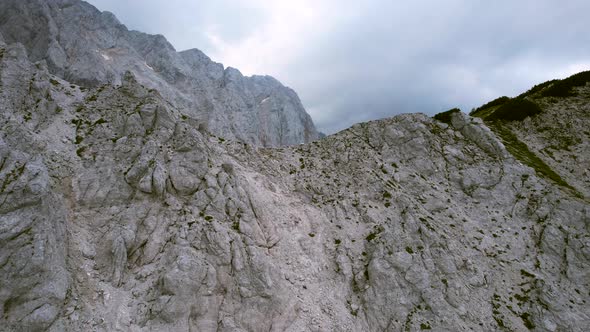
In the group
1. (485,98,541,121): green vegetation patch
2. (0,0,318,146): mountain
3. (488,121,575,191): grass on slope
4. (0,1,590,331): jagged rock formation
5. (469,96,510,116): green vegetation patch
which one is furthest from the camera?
(0,0,318,146): mountain

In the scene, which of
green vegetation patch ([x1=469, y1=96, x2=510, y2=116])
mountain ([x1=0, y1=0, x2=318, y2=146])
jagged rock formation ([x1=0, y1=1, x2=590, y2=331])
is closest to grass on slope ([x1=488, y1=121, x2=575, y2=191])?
jagged rock formation ([x1=0, y1=1, x2=590, y2=331])

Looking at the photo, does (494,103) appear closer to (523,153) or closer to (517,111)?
(517,111)

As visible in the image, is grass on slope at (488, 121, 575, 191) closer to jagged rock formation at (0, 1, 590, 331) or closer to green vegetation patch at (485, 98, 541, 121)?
jagged rock formation at (0, 1, 590, 331)

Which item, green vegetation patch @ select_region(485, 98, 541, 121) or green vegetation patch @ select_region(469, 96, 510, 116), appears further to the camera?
green vegetation patch @ select_region(469, 96, 510, 116)

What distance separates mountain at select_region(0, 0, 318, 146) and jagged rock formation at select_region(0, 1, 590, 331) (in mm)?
12559

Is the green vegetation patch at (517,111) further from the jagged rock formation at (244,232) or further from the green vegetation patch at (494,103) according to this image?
the jagged rock formation at (244,232)

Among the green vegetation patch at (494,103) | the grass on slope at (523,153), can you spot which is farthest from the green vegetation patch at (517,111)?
the green vegetation patch at (494,103)

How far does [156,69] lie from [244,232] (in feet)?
290

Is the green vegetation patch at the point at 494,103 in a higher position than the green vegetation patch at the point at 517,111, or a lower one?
higher

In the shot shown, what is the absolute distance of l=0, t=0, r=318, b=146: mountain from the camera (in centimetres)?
6038

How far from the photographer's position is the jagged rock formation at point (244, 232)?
65.6ft

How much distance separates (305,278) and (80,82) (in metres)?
65.7

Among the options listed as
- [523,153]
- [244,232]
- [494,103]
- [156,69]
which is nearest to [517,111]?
[523,153]

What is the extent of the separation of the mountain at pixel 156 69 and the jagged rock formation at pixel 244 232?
12.6 meters
